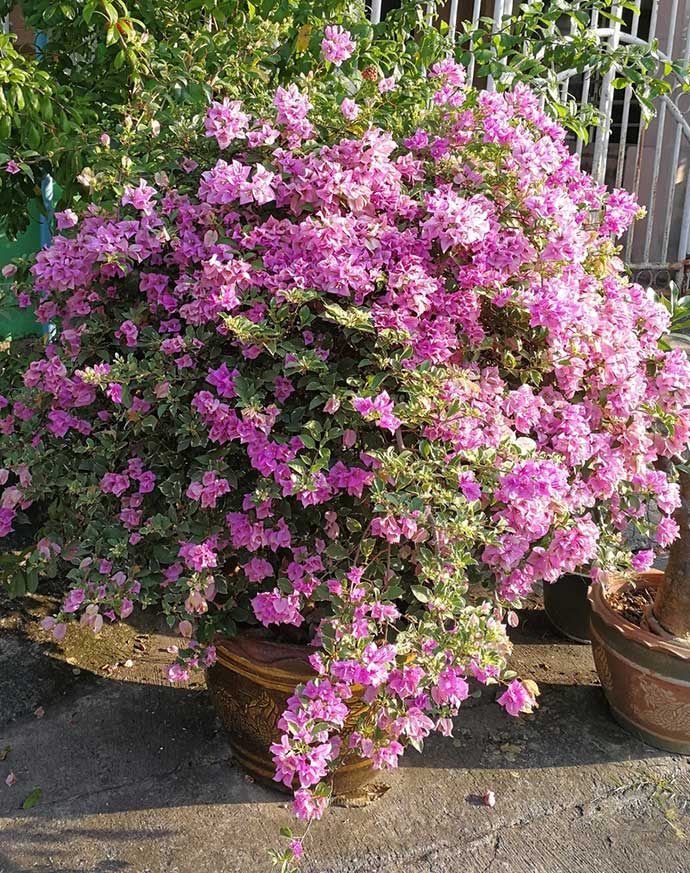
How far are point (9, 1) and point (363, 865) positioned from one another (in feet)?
9.59

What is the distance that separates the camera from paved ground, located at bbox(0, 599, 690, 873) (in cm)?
220

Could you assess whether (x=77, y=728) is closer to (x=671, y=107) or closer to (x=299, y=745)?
(x=299, y=745)

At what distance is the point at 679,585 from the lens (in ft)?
8.67

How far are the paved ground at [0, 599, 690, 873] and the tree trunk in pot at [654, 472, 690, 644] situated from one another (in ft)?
1.29

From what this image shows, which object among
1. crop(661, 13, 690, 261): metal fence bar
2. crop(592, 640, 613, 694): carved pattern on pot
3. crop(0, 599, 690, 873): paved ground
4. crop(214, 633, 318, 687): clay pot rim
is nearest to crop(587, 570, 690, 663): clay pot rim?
crop(592, 640, 613, 694): carved pattern on pot

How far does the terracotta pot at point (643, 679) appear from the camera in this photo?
2525 millimetres

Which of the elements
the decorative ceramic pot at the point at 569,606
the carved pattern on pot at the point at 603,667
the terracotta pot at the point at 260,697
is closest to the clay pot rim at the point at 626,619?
the carved pattern on pot at the point at 603,667

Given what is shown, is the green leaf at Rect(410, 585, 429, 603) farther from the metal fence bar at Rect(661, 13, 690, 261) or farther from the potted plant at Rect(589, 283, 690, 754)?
the metal fence bar at Rect(661, 13, 690, 261)

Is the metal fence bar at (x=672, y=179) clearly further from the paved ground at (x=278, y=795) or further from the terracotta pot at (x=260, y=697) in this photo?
the terracotta pot at (x=260, y=697)

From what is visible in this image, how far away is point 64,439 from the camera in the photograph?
2252 millimetres

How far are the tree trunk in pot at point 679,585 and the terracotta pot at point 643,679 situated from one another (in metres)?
0.10

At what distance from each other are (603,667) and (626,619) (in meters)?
0.18

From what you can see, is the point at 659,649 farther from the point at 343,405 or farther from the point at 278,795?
the point at 343,405

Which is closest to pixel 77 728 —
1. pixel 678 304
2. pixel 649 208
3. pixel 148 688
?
pixel 148 688
